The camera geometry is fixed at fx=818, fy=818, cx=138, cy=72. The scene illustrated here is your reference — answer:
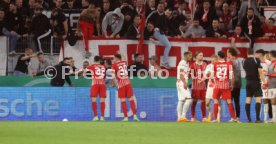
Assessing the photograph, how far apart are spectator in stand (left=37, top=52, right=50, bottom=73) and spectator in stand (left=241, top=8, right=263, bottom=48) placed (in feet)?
22.9

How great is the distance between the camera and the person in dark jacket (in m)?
26.8

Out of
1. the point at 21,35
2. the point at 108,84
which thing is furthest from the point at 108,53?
the point at 21,35

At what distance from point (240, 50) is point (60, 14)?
6.30 meters

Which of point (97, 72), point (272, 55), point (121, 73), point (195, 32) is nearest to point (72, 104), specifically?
point (97, 72)

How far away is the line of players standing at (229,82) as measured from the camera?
23516 mm

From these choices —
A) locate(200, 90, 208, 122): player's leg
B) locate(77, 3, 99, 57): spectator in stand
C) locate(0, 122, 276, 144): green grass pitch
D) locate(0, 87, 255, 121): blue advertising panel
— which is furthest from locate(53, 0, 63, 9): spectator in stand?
locate(0, 122, 276, 144): green grass pitch

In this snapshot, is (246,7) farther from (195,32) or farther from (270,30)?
(195,32)

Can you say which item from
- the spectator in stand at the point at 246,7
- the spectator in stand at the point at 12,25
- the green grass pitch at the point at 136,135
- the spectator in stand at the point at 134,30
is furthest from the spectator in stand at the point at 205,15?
the green grass pitch at the point at 136,135

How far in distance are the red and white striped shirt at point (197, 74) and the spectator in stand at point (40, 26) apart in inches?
214

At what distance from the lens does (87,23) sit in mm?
27500

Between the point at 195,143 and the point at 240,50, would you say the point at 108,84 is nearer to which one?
the point at 240,50

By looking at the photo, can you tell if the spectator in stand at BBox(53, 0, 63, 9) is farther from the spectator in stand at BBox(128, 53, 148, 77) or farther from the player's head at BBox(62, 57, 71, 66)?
the spectator in stand at BBox(128, 53, 148, 77)

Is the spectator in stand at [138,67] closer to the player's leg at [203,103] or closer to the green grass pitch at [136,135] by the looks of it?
the player's leg at [203,103]

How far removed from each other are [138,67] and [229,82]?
4541 mm
